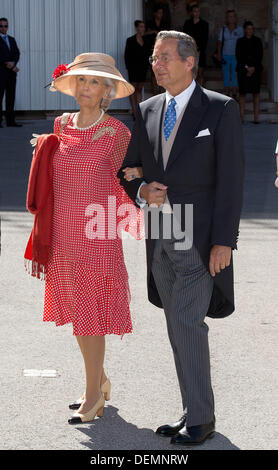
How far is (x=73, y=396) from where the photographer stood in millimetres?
5379

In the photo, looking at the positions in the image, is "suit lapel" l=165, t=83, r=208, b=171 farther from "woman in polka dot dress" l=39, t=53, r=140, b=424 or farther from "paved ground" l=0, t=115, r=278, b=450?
"paved ground" l=0, t=115, r=278, b=450

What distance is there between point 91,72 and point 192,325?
1360 millimetres

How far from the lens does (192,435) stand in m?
4.64

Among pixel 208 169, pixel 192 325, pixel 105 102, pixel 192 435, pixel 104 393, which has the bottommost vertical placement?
pixel 104 393

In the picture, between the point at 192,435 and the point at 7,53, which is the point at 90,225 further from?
the point at 7,53

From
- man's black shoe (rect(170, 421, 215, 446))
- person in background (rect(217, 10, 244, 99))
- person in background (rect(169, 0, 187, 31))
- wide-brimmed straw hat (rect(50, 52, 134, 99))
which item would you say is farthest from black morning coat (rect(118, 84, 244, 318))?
person in background (rect(169, 0, 187, 31))

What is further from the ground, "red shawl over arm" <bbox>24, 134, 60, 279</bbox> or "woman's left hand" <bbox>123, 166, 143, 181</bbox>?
"woman's left hand" <bbox>123, 166, 143, 181</bbox>

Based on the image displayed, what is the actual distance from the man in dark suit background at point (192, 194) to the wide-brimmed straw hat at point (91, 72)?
0.45 meters

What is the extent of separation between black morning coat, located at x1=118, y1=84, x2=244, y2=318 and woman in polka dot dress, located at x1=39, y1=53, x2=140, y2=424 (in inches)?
15.4

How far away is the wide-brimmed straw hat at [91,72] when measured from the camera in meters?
5.07

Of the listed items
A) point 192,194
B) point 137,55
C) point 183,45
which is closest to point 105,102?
point 183,45

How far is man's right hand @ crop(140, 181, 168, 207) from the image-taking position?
4.59 meters

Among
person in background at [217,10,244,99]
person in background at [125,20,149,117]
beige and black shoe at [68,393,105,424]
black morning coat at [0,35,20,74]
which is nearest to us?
beige and black shoe at [68,393,105,424]

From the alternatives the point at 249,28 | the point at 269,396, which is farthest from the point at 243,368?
the point at 249,28
